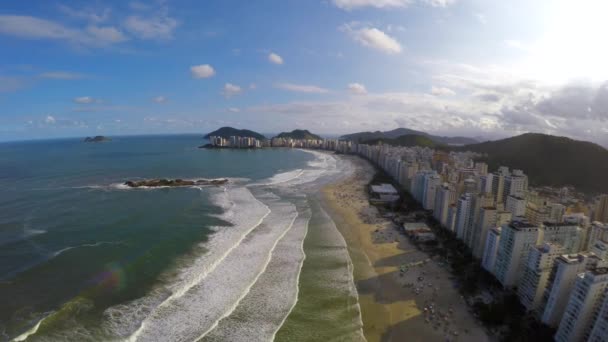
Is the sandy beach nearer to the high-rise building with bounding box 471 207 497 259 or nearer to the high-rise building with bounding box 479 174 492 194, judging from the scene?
the high-rise building with bounding box 471 207 497 259

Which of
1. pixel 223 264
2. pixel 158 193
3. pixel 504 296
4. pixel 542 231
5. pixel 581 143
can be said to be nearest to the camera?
pixel 504 296

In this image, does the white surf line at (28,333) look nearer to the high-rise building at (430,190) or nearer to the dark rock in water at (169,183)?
the dark rock in water at (169,183)

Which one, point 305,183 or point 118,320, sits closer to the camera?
point 118,320

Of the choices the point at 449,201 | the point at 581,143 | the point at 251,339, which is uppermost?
the point at 581,143

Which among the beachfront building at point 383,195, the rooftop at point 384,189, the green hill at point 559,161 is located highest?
the green hill at point 559,161

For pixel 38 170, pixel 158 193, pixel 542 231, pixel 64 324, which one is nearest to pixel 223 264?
pixel 64 324

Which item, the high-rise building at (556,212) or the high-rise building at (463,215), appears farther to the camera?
the high-rise building at (463,215)

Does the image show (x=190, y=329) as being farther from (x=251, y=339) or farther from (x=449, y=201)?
(x=449, y=201)

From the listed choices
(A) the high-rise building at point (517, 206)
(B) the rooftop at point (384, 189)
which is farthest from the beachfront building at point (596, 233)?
(B) the rooftop at point (384, 189)

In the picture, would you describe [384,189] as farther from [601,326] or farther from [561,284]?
[601,326]
